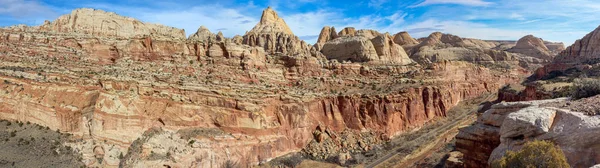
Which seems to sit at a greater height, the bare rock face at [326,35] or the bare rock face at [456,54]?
the bare rock face at [326,35]

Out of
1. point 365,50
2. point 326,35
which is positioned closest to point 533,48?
point 326,35

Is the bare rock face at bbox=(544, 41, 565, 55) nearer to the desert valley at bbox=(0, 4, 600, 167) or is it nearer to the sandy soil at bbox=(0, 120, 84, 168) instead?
the desert valley at bbox=(0, 4, 600, 167)

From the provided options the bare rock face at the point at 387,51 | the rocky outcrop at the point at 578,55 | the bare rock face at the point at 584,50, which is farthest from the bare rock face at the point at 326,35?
the bare rock face at the point at 584,50

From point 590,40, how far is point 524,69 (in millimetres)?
16772

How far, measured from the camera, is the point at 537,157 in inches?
446

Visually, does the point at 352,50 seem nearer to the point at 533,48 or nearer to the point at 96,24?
the point at 96,24

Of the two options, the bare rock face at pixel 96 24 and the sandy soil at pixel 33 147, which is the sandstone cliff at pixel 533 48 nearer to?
the bare rock face at pixel 96 24

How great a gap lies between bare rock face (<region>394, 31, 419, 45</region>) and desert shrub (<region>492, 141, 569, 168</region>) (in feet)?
375

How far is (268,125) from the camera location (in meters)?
35.4

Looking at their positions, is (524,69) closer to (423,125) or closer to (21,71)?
(423,125)

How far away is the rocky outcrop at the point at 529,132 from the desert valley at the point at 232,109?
0.14 feet

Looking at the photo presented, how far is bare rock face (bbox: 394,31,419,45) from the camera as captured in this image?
12244cm

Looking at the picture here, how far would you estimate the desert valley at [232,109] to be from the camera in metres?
16.8

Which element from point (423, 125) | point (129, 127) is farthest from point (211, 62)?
point (423, 125)
